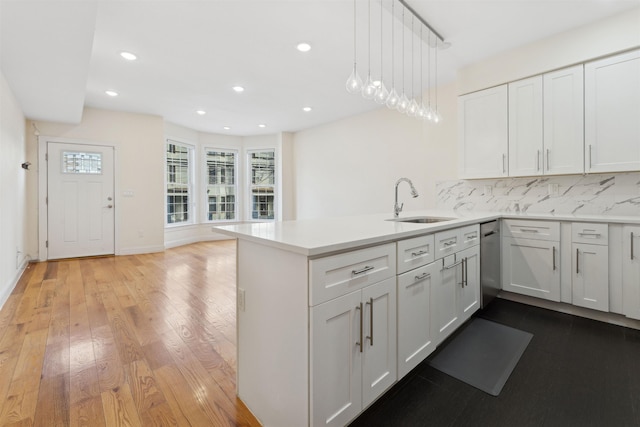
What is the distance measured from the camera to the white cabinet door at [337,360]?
3.73 feet

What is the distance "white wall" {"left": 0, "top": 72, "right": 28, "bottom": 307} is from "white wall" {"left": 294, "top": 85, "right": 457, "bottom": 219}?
4775 millimetres

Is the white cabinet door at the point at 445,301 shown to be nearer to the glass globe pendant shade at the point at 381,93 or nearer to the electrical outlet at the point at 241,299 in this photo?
the electrical outlet at the point at 241,299

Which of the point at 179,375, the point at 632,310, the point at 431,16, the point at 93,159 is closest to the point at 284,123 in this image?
the point at 93,159

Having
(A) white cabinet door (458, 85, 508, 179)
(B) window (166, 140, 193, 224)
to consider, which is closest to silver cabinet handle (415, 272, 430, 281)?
(A) white cabinet door (458, 85, 508, 179)

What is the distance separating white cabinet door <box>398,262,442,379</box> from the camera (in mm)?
1537

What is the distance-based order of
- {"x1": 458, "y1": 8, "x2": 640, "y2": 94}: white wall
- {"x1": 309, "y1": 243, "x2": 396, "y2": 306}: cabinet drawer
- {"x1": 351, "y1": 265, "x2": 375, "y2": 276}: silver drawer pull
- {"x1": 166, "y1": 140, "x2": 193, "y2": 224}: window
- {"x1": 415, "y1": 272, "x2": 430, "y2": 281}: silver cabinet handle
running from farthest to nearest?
{"x1": 166, "y1": 140, "x2": 193, "y2": 224}: window < {"x1": 458, "y1": 8, "x2": 640, "y2": 94}: white wall < {"x1": 415, "y1": 272, "x2": 430, "y2": 281}: silver cabinet handle < {"x1": 351, "y1": 265, "x2": 375, "y2": 276}: silver drawer pull < {"x1": 309, "y1": 243, "x2": 396, "y2": 306}: cabinet drawer

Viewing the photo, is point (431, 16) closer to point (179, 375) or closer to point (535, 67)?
point (535, 67)

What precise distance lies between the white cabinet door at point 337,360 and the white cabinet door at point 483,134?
9.29 feet

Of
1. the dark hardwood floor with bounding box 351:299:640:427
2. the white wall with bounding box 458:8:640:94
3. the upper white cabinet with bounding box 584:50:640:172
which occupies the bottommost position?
the dark hardwood floor with bounding box 351:299:640:427

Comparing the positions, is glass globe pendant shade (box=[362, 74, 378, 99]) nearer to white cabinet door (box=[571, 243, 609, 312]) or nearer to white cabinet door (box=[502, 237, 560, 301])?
white cabinet door (box=[502, 237, 560, 301])

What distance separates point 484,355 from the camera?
1.98m

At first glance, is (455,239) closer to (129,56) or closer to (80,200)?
(129,56)

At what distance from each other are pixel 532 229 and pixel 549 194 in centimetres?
64

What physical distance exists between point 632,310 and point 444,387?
1910 mm
